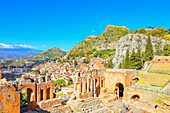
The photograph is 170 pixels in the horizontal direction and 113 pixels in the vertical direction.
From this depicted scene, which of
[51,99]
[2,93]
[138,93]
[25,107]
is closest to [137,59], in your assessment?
[138,93]

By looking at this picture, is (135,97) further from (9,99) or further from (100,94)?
(9,99)

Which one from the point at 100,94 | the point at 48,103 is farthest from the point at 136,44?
the point at 48,103

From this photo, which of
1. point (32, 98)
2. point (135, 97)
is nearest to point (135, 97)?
point (135, 97)

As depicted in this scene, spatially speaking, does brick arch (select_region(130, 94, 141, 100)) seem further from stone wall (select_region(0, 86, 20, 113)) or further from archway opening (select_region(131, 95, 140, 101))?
stone wall (select_region(0, 86, 20, 113))

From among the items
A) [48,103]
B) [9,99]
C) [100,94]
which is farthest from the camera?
[100,94]

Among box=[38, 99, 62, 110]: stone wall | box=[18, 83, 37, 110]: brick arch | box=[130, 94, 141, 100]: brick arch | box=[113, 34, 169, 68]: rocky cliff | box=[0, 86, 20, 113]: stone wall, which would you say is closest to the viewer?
box=[0, 86, 20, 113]: stone wall

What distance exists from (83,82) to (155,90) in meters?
10.2

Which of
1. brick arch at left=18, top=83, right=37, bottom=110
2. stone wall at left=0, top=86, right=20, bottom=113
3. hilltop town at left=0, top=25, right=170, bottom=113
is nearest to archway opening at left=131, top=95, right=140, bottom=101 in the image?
hilltop town at left=0, top=25, right=170, bottom=113

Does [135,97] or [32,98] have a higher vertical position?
[32,98]

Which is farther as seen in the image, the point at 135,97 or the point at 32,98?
the point at 135,97

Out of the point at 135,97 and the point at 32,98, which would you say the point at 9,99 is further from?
the point at 135,97

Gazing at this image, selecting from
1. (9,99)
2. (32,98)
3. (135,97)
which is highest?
(9,99)

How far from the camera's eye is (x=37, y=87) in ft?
55.7

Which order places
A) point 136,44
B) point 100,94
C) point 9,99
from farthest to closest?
point 136,44, point 100,94, point 9,99
